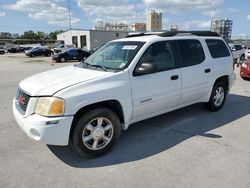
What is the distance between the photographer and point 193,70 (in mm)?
4879

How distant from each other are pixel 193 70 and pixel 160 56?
894 millimetres

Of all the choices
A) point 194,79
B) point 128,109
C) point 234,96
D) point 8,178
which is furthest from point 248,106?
point 8,178

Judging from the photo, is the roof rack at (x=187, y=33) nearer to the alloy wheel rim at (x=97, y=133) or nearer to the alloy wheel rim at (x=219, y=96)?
the alloy wheel rim at (x=219, y=96)

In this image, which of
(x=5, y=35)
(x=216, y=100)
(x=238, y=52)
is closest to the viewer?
(x=216, y=100)

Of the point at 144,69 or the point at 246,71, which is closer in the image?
the point at 144,69

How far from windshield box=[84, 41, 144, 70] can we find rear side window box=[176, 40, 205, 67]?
0.97 meters

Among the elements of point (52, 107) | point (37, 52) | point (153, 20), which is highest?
point (153, 20)

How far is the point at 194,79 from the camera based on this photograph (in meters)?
4.91

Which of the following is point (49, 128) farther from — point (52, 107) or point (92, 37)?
point (92, 37)

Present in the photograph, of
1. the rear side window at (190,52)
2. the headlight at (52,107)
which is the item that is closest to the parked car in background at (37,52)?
the rear side window at (190,52)

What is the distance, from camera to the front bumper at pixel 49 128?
127 inches

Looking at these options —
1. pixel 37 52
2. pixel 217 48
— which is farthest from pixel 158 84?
pixel 37 52

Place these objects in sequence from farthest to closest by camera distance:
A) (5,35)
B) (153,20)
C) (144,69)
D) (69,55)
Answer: (5,35) < (153,20) < (69,55) < (144,69)

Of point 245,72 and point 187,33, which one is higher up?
point 187,33
